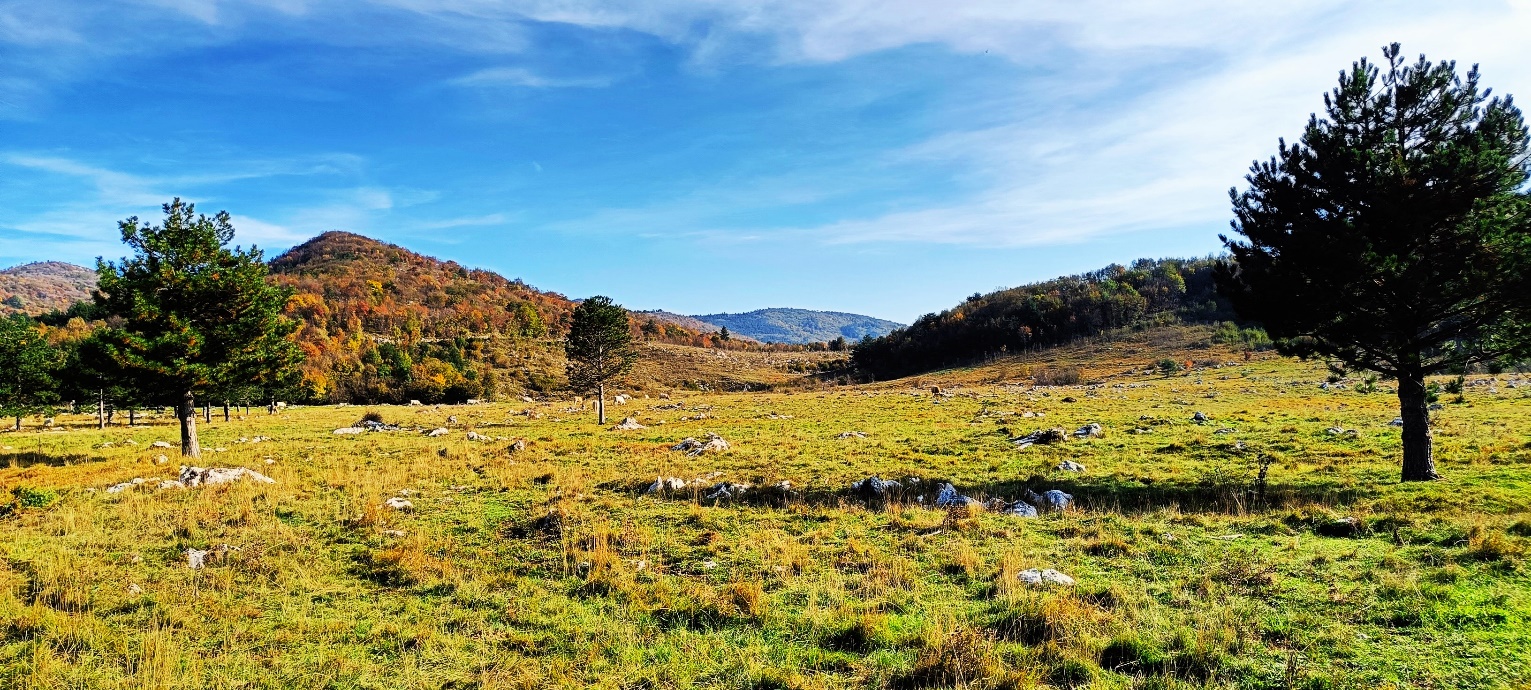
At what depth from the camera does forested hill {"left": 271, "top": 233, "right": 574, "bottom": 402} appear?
94250 mm

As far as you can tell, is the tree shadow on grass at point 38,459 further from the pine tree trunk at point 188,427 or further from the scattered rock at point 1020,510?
the scattered rock at point 1020,510

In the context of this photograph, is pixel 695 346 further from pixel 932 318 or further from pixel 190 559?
pixel 190 559

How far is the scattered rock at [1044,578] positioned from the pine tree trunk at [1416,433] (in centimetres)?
1183

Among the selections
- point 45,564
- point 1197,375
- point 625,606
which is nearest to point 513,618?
point 625,606

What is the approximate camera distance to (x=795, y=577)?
9.62m

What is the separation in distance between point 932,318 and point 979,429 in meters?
127

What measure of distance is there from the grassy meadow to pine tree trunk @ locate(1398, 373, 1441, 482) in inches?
22.2

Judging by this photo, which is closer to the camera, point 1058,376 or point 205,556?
point 205,556

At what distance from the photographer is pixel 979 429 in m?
29.9

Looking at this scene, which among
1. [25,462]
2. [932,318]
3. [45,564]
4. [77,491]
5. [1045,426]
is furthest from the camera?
[932,318]

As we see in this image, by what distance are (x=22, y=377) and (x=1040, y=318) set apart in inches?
5604

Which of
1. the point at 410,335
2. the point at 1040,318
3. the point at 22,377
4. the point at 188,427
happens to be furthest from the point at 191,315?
the point at 1040,318

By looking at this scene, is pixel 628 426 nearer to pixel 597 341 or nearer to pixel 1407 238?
pixel 597 341

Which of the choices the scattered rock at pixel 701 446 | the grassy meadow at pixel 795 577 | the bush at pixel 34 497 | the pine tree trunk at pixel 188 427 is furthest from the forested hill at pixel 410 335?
the grassy meadow at pixel 795 577
